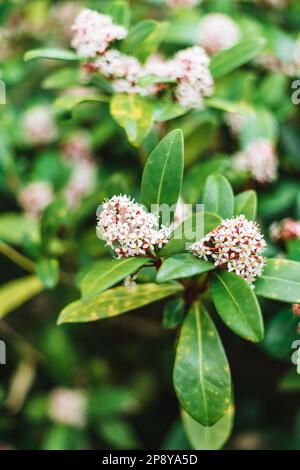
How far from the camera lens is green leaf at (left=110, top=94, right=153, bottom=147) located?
1182 mm

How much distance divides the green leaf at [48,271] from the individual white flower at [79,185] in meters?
0.39

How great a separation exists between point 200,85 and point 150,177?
0.31m

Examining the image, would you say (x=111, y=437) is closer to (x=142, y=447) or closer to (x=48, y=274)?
(x=142, y=447)

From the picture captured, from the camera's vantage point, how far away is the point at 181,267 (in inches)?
39.6

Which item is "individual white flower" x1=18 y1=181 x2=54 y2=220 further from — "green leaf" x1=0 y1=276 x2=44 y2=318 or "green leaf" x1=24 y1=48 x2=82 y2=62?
"green leaf" x1=24 y1=48 x2=82 y2=62

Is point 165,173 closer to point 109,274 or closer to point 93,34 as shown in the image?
point 109,274

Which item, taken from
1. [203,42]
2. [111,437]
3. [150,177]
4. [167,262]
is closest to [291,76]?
[203,42]

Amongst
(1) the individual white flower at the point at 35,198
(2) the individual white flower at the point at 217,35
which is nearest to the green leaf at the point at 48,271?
(1) the individual white flower at the point at 35,198

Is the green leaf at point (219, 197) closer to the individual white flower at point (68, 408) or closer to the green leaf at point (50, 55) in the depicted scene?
the green leaf at point (50, 55)

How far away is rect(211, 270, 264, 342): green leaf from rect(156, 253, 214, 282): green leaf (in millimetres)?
45

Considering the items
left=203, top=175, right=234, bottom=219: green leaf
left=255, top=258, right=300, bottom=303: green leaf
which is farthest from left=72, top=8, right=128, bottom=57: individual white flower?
left=255, top=258, right=300, bottom=303: green leaf

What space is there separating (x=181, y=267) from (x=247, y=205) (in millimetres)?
258

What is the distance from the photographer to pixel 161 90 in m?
1.30

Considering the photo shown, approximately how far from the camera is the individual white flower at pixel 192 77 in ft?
4.08
